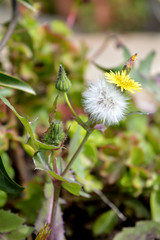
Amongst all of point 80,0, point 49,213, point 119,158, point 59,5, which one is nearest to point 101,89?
point 49,213

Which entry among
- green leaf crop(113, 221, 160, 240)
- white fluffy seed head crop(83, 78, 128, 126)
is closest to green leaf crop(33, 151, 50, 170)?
white fluffy seed head crop(83, 78, 128, 126)

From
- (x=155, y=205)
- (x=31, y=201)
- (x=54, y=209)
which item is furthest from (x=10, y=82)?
(x=155, y=205)

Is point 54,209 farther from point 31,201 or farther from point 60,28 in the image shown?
point 60,28

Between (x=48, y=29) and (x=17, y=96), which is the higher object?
(x=48, y=29)

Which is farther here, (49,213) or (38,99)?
(38,99)

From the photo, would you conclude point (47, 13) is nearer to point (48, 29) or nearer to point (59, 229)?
point (48, 29)

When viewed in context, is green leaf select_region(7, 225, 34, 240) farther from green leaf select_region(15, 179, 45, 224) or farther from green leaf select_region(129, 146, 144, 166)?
green leaf select_region(129, 146, 144, 166)
